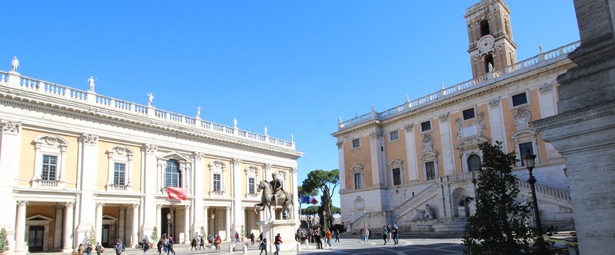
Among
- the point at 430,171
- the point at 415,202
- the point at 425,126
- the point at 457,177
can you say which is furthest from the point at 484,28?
the point at 415,202

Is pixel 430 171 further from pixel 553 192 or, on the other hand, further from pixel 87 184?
pixel 87 184

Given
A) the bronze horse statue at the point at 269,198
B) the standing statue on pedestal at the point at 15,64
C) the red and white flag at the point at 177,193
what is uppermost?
the standing statue on pedestal at the point at 15,64

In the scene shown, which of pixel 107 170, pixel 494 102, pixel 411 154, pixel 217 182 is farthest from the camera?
pixel 411 154

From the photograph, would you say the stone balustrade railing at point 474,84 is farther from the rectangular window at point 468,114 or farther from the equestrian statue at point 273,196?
the equestrian statue at point 273,196

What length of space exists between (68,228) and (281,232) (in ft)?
51.0

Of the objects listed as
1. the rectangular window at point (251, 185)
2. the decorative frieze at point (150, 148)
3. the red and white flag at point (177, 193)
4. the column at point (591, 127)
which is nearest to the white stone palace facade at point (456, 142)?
the rectangular window at point (251, 185)

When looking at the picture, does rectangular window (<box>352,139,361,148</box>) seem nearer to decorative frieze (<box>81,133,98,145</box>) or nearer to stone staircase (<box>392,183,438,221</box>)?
stone staircase (<box>392,183,438,221</box>)

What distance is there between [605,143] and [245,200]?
123 ft

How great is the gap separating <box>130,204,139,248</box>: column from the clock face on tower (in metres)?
38.7

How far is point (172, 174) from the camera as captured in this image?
3484 centimetres

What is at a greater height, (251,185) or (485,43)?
(485,43)

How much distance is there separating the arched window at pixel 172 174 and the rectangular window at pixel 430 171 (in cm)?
2386

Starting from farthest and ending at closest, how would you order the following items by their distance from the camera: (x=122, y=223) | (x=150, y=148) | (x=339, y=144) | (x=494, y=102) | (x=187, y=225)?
(x=339, y=144)
(x=494, y=102)
(x=187, y=225)
(x=150, y=148)
(x=122, y=223)

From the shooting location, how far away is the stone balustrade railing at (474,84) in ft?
106
